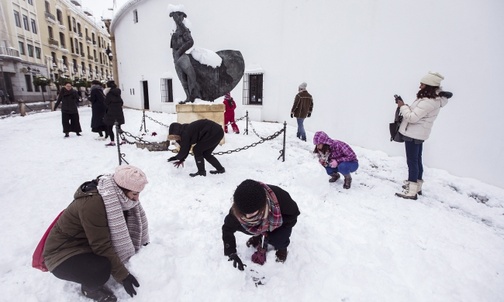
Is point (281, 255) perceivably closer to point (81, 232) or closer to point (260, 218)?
point (260, 218)

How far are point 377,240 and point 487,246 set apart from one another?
4.19 ft

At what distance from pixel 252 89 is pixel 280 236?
945cm

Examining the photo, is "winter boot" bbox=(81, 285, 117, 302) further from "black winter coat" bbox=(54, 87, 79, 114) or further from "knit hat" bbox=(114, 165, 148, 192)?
"black winter coat" bbox=(54, 87, 79, 114)

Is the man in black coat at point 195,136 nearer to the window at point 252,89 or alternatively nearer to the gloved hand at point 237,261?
the gloved hand at point 237,261

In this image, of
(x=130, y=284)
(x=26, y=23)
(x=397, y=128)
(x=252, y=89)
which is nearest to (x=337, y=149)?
(x=397, y=128)

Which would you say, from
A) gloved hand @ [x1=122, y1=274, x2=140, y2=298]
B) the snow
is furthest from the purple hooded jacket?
gloved hand @ [x1=122, y1=274, x2=140, y2=298]

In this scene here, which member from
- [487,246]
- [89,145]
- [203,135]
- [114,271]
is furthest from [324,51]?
[114,271]

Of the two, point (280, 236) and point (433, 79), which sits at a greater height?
point (433, 79)

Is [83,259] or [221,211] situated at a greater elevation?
[83,259]

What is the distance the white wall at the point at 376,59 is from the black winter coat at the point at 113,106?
5.72m

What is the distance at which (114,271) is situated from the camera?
1774 millimetres

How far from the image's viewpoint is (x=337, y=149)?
3914mm

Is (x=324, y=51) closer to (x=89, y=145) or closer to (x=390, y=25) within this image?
(x=390, y=25)

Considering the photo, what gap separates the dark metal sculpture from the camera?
5492 millimetres
